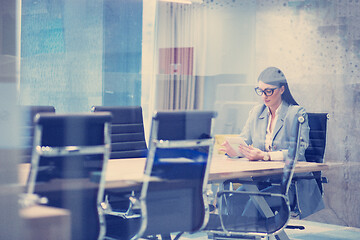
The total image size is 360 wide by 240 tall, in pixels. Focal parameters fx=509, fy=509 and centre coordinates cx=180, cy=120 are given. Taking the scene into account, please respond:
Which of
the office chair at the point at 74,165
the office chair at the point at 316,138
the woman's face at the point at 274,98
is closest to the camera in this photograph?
the office chair at the point at 74,165

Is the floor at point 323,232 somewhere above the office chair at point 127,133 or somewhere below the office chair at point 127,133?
below

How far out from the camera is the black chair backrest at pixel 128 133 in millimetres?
4164

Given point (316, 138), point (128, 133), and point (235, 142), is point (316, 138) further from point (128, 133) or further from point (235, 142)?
point (128, 133)

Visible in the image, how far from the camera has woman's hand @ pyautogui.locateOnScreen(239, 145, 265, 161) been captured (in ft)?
12.2

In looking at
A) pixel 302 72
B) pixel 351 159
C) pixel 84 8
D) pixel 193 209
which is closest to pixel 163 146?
pixel 193 209

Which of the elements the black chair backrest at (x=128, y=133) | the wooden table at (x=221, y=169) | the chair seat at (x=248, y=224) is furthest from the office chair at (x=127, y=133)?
the chair seat at (x=248, y=224)

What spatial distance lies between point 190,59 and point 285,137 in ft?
3.74

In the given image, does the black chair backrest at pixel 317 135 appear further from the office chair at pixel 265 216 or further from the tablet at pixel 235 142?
the office chair at pixel 265 216

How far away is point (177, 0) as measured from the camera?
153 inches

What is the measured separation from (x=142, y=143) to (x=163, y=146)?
1788 millimetres

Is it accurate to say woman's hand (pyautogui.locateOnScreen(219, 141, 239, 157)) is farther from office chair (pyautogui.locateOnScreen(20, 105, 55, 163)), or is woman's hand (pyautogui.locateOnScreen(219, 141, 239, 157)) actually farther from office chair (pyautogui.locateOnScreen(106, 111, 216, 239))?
office chair (pyautogui.locateOnScreen(20, 105, 55, 163))

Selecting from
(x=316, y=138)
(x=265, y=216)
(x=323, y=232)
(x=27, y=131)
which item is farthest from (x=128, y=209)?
(x=323, y=232)

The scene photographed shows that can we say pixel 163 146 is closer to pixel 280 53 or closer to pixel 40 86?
pixel 40 86

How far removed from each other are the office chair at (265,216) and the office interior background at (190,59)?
492 mm
